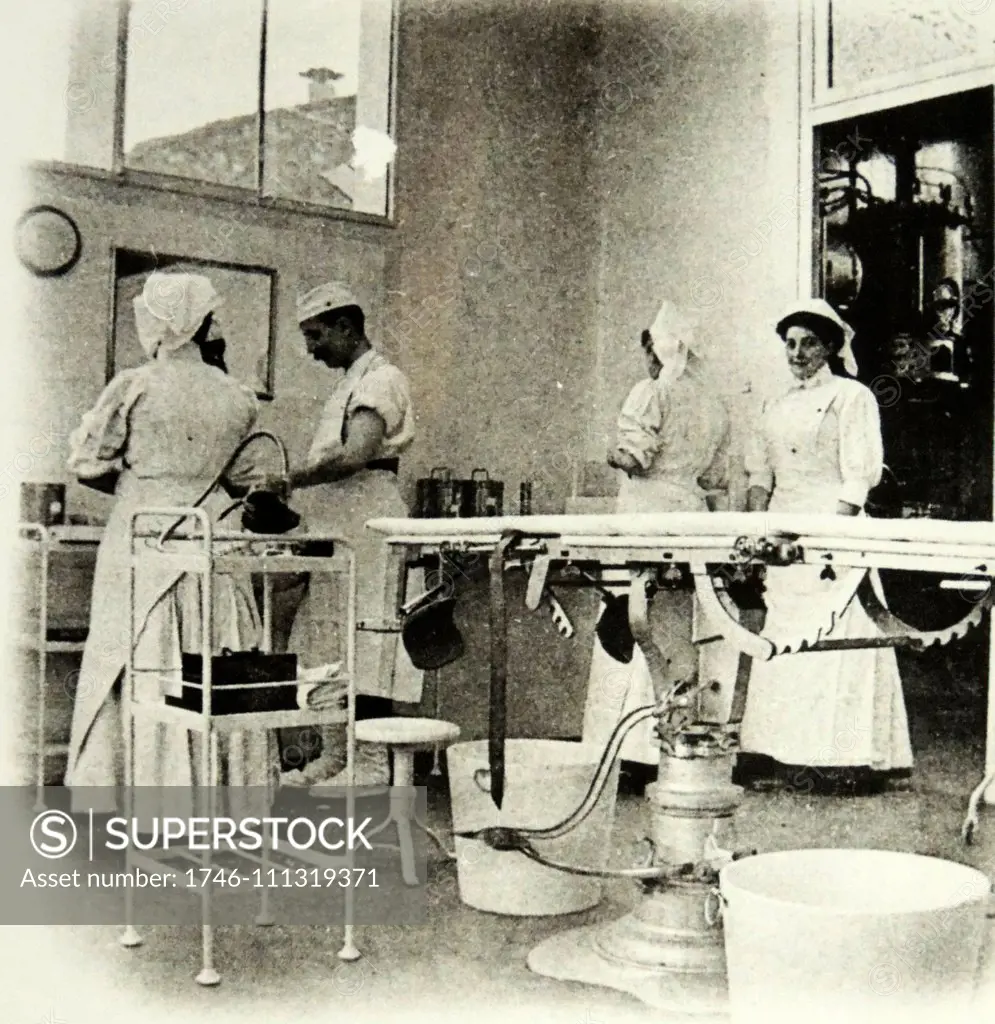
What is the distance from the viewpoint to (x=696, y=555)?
251 cm

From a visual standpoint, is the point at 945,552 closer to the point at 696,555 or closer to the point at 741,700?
the point at 696,555

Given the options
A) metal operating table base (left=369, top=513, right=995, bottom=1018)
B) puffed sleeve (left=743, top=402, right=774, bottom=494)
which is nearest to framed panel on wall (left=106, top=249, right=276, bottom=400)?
puffed sleeve (left=743, top=402, right=774, bottom=494)

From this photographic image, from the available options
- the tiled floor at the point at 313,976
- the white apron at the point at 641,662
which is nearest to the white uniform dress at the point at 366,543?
the tiled floor at the point at 313,976

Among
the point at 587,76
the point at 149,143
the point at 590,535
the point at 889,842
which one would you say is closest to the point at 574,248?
the point at 587,76

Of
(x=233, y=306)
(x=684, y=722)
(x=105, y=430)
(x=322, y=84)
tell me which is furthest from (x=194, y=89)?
(x=684, y=722)

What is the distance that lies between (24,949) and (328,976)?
0.60m

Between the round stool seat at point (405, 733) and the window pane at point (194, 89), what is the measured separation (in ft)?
7.80

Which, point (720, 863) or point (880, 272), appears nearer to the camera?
point (720, 863)

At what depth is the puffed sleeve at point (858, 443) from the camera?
→ 4617 millimetres

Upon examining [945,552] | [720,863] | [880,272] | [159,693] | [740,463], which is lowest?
[720,863]

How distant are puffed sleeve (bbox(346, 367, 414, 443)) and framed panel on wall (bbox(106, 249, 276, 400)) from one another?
100cm

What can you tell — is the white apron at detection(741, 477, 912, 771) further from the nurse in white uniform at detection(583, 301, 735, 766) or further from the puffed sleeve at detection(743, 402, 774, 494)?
the nurse in white uniform at detection(583, 301, 735, 766)

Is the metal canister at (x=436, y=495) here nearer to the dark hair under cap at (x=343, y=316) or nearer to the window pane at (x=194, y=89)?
the window pane at (x=194, y=89)

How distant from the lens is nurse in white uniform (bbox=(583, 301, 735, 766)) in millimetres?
4680
